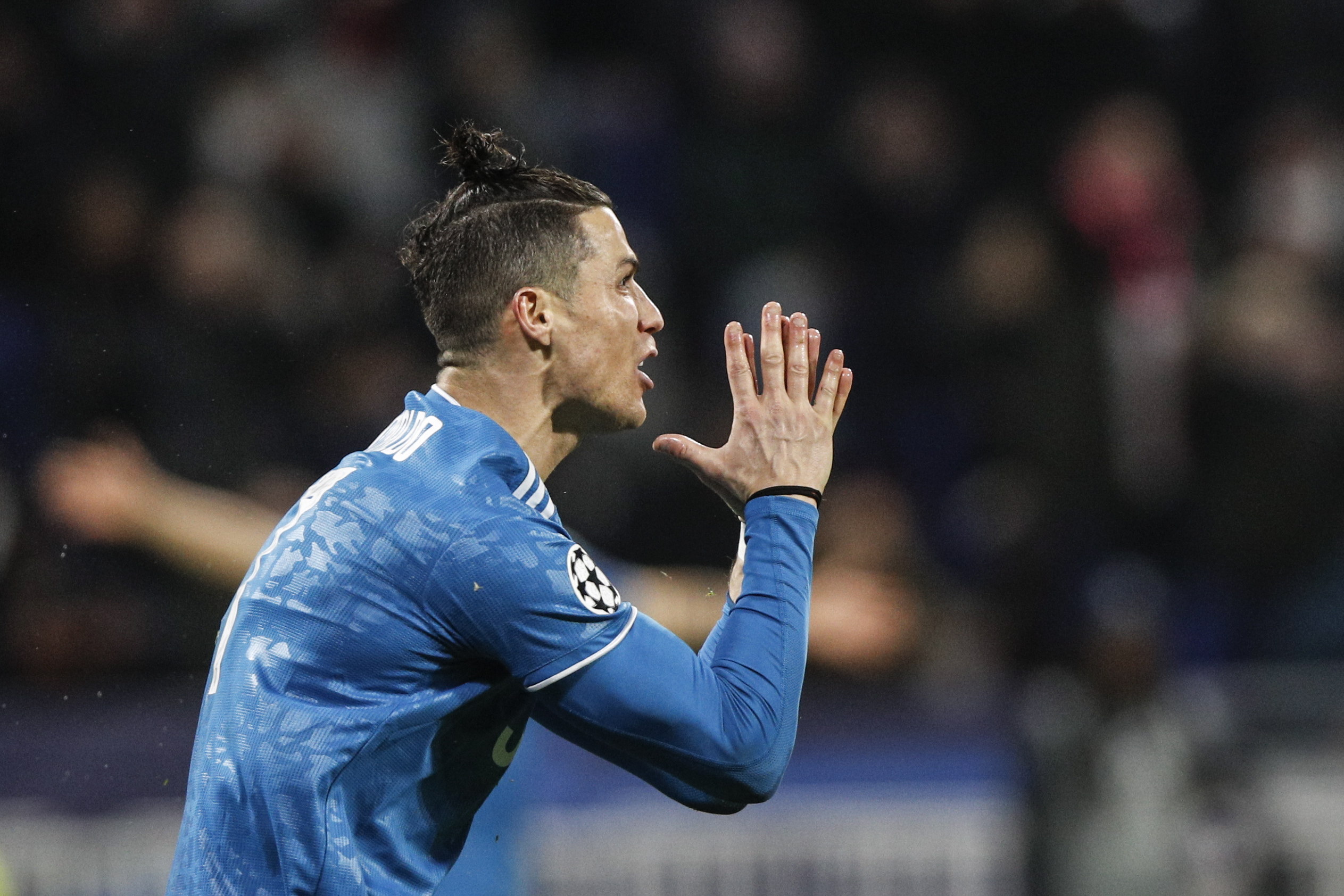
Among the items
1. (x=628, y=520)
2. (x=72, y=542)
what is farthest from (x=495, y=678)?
(x=628, y=520)

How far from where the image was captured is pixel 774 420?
318cm

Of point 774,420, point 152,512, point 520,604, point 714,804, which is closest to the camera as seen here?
point 520,604

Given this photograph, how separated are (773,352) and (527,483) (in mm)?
547

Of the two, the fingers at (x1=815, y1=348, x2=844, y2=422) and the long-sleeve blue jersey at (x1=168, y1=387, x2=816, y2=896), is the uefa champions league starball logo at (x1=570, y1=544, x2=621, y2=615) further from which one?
the fingers at (x1=815, y1=348, x2=844, y2=422)

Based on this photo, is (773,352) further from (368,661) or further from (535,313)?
(368,661)

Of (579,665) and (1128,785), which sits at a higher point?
(1128,785)

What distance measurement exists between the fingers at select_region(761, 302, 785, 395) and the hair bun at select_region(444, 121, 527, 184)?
24.0 inches

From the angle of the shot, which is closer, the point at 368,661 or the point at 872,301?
the point at 368,661

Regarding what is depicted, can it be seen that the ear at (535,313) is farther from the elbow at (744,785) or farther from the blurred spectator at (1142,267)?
the blurred spectator at (1142,267)

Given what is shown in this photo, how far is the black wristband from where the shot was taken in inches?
123

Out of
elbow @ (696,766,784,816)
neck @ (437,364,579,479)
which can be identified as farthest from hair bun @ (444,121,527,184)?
elbow @ (696,766,784,816)

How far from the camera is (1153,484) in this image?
827cm

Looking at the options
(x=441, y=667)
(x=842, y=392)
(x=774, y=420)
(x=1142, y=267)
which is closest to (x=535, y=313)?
(x=774, y=420)

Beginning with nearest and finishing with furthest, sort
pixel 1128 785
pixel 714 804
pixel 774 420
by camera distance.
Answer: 1. pixel 714 804
2. pixel 774 420
3. pixel 1128 785
